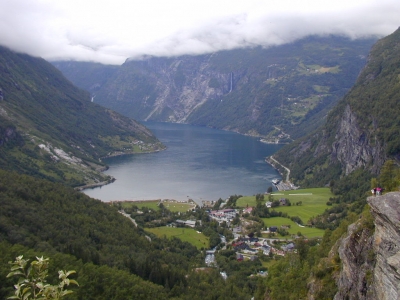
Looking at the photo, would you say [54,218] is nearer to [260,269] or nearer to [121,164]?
[260,269]

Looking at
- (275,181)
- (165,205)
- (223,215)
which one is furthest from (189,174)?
(223,215)

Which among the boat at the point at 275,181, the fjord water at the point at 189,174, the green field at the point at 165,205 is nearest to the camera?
the green field at the point at 165,205

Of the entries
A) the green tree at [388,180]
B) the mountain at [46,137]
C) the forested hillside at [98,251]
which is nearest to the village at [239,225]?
the forested hillside at [98,251]

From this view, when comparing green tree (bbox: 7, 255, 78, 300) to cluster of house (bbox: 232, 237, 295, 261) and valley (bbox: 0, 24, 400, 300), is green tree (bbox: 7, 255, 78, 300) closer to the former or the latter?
valley (bbox: 0, 24, 400, 300)

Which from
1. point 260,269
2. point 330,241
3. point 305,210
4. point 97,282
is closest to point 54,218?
point 97,282

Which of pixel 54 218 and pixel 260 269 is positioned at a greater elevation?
pixel 54 218

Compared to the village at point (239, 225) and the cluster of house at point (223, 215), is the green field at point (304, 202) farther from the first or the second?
the cluster of house at point (223, 215)
